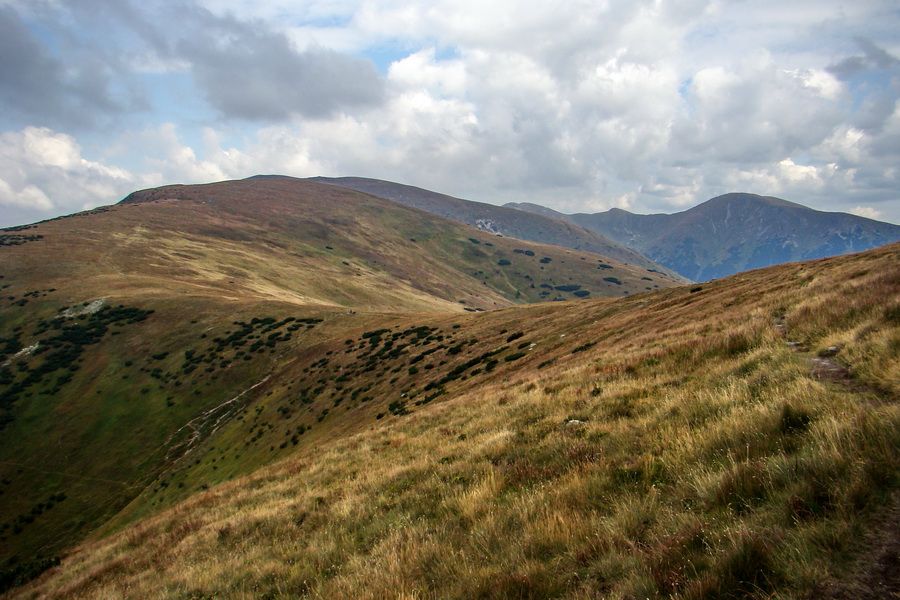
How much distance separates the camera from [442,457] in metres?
10.0

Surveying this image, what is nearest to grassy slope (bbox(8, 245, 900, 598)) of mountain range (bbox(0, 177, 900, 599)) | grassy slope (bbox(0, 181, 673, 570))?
mountain range (bbox(0, 177, 900, 599))

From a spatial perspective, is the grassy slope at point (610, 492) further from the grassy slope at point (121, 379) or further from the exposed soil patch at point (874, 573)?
the grassy slope at point (121, 379)

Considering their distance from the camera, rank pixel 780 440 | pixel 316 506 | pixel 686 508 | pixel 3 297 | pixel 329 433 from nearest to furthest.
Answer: pixel 686 508 → pixel 780 440 → pixel 316 506 → pixel 329 433 → pixel 3 297

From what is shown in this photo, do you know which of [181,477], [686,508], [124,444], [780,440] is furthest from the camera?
[124,444]

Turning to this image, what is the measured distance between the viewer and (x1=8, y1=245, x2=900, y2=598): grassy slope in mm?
3559

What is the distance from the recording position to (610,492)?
5449 mm

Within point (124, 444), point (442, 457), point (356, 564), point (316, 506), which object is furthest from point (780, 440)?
point (124, 444)

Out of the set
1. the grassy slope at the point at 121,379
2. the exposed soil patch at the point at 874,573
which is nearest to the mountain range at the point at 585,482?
the exposed soil patch at the point at 874,573

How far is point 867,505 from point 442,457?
8.00 metres

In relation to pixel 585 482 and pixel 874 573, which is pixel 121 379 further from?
pixel 874 573

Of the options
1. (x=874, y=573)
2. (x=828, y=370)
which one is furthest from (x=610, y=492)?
(x=828, y=370)

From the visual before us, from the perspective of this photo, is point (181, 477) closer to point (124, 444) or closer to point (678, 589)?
point (124, 444)

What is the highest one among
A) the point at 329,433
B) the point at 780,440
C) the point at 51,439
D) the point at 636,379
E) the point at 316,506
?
the point at 780,440

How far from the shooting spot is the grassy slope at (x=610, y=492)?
11.7 feet
